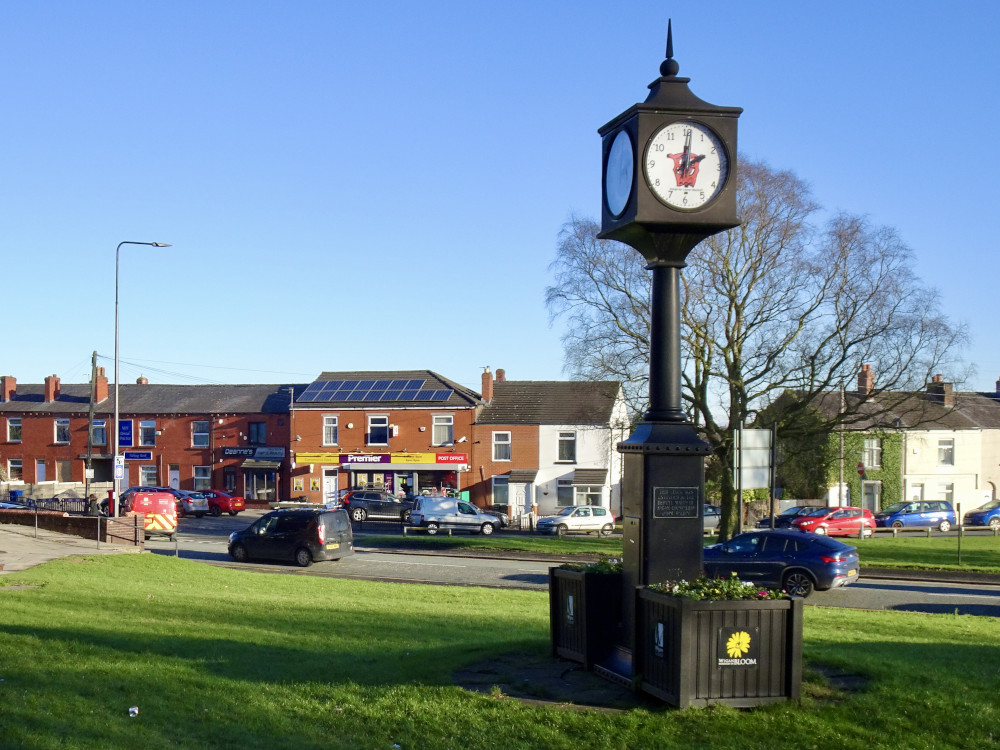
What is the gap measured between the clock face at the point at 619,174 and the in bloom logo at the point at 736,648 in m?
3.83

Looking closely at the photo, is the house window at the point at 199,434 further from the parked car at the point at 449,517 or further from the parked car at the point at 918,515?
the parked car at the point at 918,515

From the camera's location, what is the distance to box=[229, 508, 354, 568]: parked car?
93.0 feet

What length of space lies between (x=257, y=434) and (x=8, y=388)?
63.9ft

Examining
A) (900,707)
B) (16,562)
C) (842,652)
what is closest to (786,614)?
(900,707)

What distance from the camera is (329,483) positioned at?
201 ft

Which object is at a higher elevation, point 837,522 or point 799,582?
point 799,582

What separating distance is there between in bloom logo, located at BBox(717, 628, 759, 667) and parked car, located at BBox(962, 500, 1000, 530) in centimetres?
5102

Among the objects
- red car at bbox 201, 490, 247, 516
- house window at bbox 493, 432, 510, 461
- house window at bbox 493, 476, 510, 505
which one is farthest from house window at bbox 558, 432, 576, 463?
red car at bbox 201, 490, 247, 516

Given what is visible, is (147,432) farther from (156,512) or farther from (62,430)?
(156,512)

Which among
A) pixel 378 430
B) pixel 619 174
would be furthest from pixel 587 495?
pixel 619 174

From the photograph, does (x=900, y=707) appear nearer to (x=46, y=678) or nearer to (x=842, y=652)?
(x=842, y=652)

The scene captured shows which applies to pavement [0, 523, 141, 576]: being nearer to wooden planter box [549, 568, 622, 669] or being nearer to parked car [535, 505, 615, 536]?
wooden planter box [549, 568, 622, 669]

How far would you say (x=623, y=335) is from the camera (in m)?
33.4

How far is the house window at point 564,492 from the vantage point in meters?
56.8
